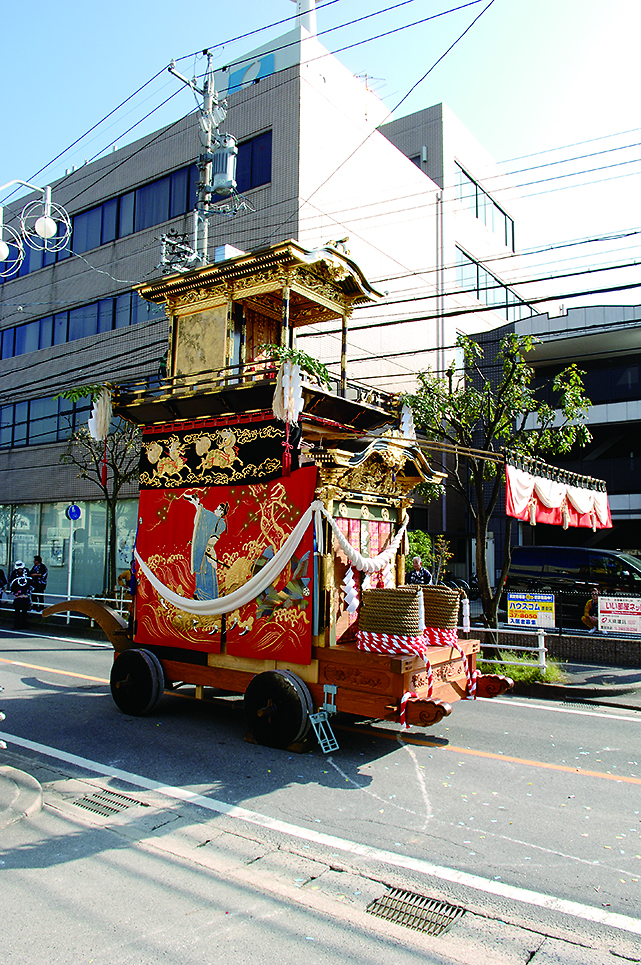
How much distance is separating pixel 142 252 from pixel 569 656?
20057 millimetres

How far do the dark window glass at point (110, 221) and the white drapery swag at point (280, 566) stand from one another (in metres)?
21.5

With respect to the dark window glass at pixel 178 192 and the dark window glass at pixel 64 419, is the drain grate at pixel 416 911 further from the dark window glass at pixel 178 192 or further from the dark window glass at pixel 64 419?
the dark window glass at pixel 64 419

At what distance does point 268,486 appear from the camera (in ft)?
26.8

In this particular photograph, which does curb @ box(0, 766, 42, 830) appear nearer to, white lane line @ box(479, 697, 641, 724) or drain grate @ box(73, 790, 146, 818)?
drain grate @ box(73, 790, 146, 818)

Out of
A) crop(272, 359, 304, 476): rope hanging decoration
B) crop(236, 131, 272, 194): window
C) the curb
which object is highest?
crop(236, 131, 272, 194): window

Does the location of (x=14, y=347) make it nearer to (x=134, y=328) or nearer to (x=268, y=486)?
(x=134, y=328)

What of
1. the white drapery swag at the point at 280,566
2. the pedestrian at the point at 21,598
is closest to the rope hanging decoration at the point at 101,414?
the white drapery swag at the point at 280,566

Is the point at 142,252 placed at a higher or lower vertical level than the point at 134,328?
higher

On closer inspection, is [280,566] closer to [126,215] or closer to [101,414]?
[101,414]

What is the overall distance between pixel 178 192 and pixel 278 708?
2133cm

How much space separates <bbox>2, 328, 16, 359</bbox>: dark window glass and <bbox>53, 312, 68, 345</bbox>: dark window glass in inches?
137

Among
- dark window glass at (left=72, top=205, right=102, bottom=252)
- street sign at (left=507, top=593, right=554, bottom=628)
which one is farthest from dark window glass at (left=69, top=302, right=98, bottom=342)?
street sign at (left=507, top=593, right=554, bottom=628)

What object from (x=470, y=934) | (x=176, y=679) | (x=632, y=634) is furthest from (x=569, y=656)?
(x=470, y=934)

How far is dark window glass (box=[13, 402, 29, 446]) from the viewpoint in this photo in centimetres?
2844
